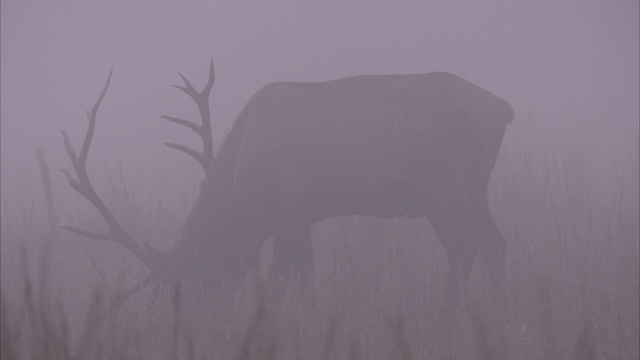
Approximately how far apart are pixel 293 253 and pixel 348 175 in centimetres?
66

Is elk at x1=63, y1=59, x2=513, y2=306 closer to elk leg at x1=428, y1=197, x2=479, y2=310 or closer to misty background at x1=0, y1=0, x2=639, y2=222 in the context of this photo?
elk leg at x1=428, y1=197, x2=479, y2=310

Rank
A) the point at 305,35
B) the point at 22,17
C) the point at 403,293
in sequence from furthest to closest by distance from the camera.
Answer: the point at 22,17 → the point at 305,35 → the point at 403,293

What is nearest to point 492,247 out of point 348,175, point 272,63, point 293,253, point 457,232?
point 457,232

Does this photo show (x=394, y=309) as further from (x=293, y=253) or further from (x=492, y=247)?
(x=492, y=247)

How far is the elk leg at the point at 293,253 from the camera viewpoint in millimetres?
5094

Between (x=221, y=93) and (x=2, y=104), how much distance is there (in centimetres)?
1593

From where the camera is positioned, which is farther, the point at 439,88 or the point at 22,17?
the point at 22,17

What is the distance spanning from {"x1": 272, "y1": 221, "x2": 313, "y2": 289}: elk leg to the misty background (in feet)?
20.1

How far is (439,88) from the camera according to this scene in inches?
210

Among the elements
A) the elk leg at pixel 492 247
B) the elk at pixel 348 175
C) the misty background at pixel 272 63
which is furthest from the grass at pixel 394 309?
the misty background at pixel 272 63

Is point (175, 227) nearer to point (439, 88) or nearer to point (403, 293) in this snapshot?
point (439, 88)

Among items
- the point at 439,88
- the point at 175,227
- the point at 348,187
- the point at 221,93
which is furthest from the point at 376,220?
the point at 221,93

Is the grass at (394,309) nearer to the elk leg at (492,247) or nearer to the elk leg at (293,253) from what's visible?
the elk leg at (492,247)

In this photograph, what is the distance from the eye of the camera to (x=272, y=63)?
22.6 meters
